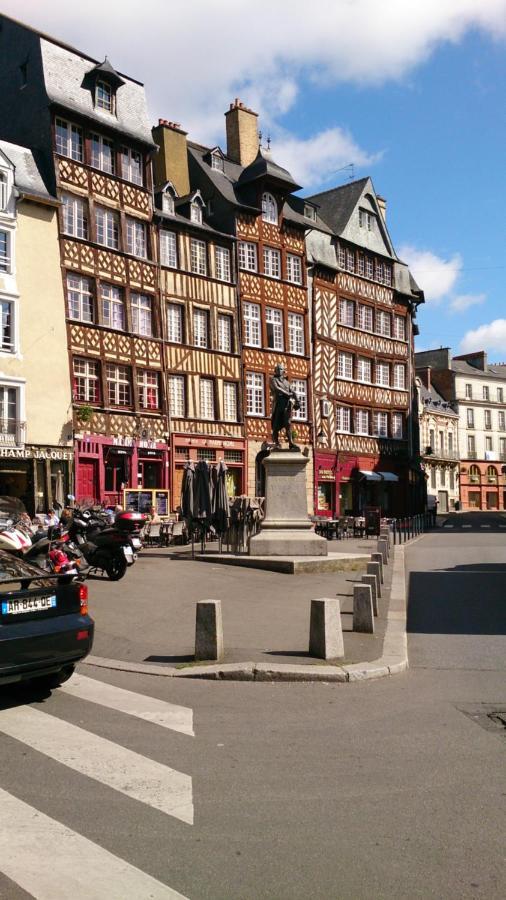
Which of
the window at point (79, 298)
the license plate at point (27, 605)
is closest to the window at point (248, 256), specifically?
the window at point (79, 298)

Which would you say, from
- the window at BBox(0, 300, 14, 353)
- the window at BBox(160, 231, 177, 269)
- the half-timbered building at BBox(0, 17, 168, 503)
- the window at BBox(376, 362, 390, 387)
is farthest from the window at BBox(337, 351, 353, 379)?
the window at BBox(0, 300, 14, 353)

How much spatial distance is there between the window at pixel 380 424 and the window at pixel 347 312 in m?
4.92

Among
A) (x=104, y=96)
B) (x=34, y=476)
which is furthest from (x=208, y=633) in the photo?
(x=104, y=96)

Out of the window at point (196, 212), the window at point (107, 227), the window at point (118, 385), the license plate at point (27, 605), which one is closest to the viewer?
the license plate at point (27, 605)

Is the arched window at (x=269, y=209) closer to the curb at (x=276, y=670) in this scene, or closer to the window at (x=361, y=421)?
the window at (x=361, y=421)

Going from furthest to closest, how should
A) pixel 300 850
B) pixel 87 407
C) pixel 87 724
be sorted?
pixel 87 407
pixel 87 724
pixel 300 850

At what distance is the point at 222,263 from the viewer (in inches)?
1296

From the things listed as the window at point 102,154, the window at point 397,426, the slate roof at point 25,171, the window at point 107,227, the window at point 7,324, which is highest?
the window at point 102,154

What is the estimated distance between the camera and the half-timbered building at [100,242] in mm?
26750

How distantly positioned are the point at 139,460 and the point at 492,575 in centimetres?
1535

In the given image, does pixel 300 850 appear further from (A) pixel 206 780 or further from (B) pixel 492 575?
(B) pixel 492 575

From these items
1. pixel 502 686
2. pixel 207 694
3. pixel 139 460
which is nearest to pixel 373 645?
pixel 502 686

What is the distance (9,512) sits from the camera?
17.5 metres

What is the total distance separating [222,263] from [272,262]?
3188 mm
